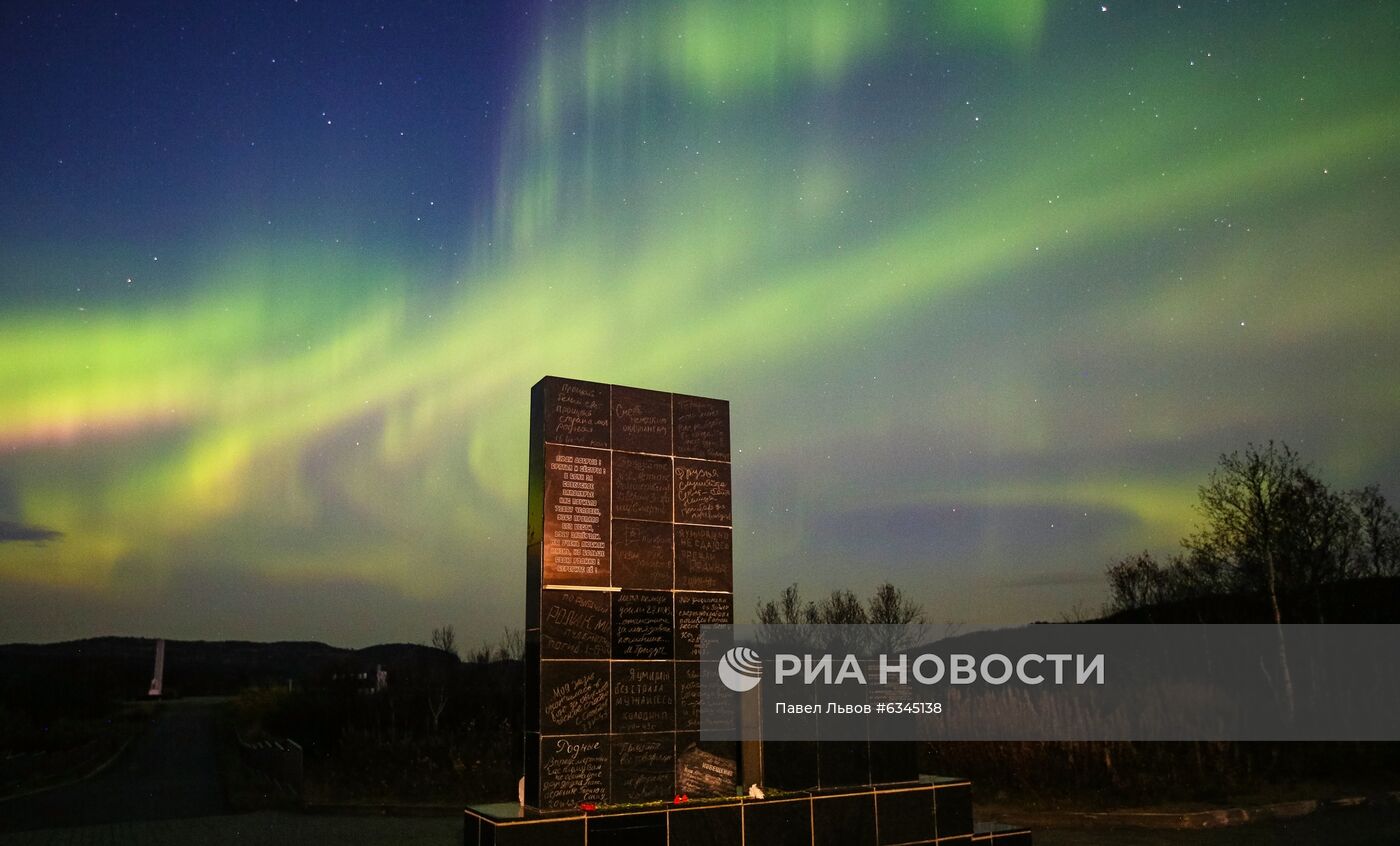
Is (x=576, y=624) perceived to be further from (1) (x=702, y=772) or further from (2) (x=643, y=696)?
(1) (x=702, y=772)

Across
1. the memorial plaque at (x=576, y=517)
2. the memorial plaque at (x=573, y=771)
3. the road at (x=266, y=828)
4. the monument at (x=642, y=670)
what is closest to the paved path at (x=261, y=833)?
the road at (x=266, y=828)

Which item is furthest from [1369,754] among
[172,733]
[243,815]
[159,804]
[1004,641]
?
[172,733]

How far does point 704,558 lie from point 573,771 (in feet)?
8.55

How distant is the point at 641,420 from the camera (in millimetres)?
10930

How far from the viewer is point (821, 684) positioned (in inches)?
457

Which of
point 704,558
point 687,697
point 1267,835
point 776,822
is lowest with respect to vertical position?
point 1267,835

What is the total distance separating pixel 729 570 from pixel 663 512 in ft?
3.44

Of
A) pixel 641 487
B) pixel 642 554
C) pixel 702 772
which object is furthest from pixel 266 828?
pixel 641 487

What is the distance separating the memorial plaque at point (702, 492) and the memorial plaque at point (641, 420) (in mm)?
346

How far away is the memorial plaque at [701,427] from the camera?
11250mm

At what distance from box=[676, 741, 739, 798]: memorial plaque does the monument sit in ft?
0.05

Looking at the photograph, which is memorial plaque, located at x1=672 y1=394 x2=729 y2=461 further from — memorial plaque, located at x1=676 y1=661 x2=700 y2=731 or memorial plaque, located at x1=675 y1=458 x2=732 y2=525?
memorial plaque, located at x1=676 y1=661 x2=700 y2=731

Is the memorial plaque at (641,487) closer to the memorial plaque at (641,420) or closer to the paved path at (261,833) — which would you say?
the memorial plaque at (641,420)

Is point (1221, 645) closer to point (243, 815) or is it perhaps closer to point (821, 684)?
point (821, 684)
